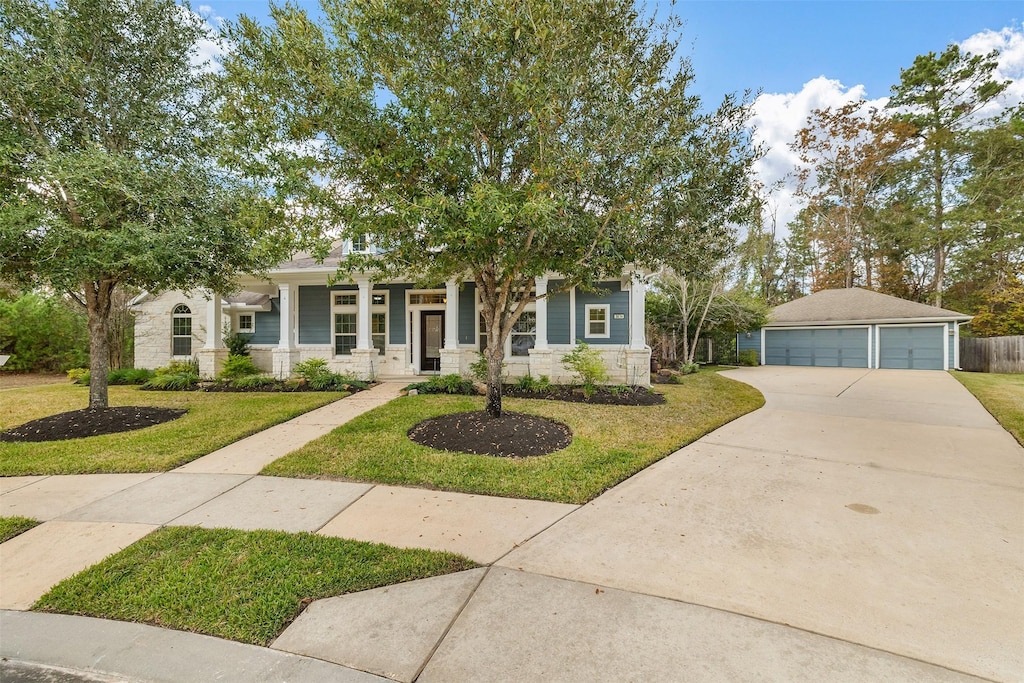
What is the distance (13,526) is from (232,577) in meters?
2.35

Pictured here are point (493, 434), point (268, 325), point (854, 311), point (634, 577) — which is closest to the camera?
point (634, 577)

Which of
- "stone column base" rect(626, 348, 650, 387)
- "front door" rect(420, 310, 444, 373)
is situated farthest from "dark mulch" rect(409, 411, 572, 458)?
"front door" rect(420, 310, 444, 373)

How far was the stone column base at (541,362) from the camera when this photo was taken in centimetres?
1035

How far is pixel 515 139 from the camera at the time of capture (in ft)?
17.5

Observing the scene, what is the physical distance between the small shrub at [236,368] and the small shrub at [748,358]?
770 inches

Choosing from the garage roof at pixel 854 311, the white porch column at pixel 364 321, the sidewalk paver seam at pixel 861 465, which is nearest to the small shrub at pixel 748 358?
the garage roof at pixel 854 311

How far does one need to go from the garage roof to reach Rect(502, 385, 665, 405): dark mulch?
13374 mm

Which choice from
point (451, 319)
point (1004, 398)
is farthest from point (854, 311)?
point (451, 319)

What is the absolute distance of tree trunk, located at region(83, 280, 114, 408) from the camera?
23.3 ft

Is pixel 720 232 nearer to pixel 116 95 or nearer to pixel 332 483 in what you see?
pixel 332 483

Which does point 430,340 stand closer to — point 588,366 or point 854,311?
point 588,366

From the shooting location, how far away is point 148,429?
643cm

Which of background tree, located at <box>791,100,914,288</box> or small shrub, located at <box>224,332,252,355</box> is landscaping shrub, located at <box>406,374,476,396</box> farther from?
background tree, located at <box>791,100,914,288</box>

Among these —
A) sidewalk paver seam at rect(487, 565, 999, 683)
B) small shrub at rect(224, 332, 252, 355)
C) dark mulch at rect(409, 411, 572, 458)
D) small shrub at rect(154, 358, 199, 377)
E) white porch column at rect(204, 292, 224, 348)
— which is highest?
white porch column at rect(204, 292, 224, 348)
